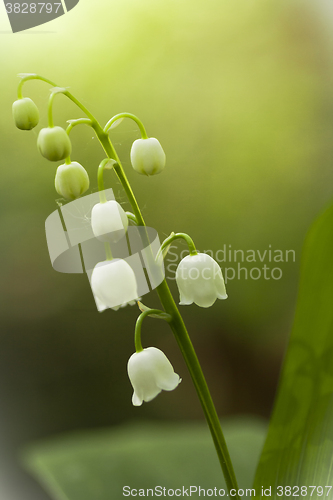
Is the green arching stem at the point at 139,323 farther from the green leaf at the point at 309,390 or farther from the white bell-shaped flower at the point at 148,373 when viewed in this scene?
the green leaf at the point at 309,390

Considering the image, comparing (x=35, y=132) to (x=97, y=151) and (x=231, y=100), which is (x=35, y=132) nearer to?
(x=97, y=151)

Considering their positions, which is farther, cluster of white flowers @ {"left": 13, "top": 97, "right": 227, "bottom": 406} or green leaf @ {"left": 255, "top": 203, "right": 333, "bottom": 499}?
green leaf @ {"left": 255, "top": 203, "right": 333, "bottom": 499}

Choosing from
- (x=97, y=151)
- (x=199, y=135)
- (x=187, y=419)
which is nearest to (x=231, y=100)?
(x=199, y=135)

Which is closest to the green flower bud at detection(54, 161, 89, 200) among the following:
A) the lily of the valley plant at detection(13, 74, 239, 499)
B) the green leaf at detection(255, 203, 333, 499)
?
the lily of the valley plant at detection(13, 74, 239, 499)

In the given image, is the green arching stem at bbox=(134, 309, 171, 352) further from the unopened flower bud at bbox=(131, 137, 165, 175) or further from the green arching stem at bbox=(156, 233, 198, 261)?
the unopened flower bud at bbox=(131, 137, 165, 175)

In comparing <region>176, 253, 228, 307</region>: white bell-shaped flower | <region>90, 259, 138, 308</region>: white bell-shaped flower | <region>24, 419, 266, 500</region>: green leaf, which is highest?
<region>90, 259, 138, 308</region>: white bell-shaped flower

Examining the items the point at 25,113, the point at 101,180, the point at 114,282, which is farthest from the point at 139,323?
the point at 25,113
